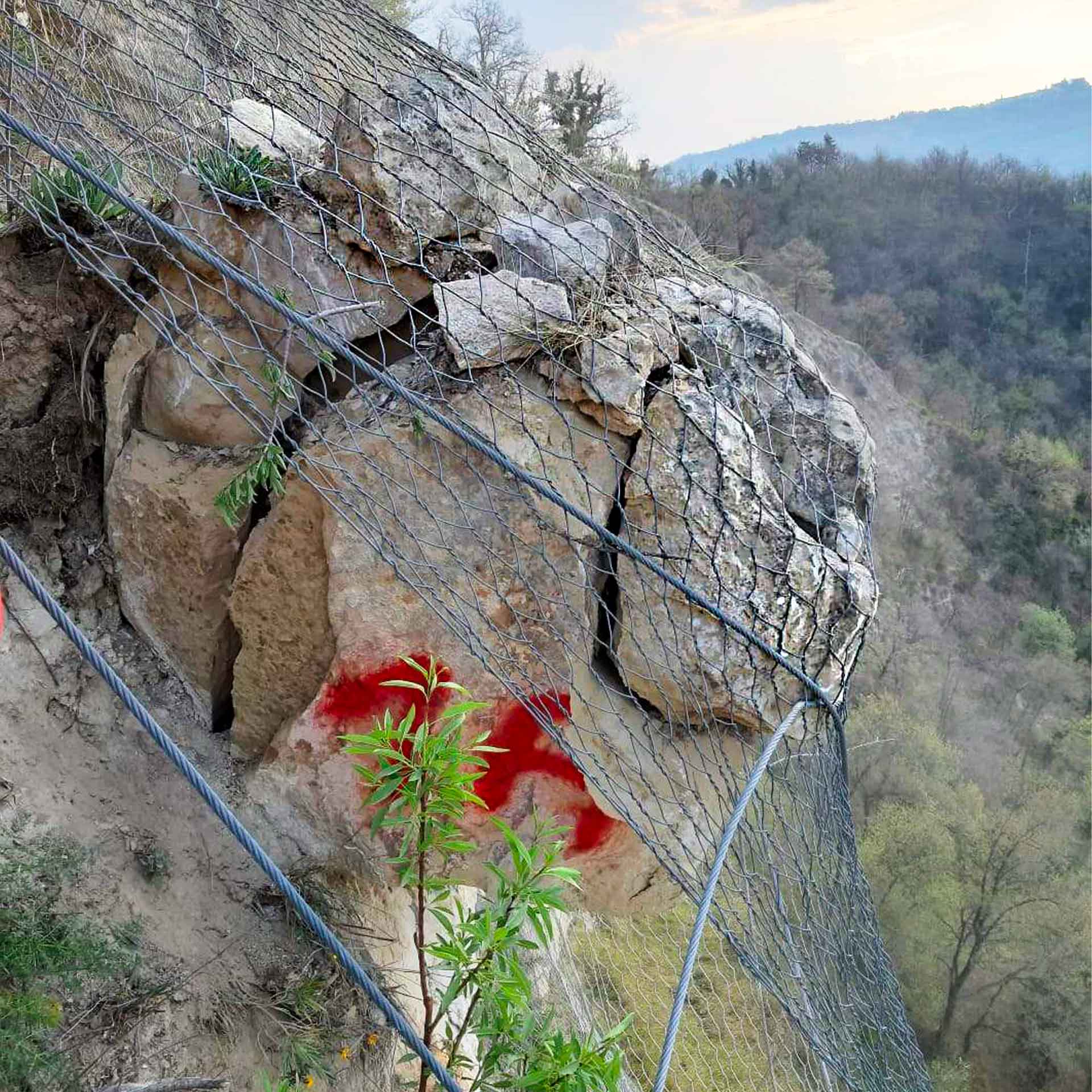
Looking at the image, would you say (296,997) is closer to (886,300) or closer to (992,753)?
(992,753)

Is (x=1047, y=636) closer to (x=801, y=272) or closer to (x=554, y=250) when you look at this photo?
(x=801, y=272)

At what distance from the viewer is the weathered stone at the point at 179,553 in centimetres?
203

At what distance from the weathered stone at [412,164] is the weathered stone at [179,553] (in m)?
0.64

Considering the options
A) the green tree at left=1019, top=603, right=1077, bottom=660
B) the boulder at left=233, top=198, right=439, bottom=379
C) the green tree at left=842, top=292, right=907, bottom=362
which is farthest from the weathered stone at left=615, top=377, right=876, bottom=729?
the green tree at left=842, top=292, right=907, bottom=362

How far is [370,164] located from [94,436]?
37.9 inches

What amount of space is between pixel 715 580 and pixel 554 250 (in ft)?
2.71

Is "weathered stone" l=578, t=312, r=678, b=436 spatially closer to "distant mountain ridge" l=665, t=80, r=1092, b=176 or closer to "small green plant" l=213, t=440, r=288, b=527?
"small green plant" l=213, t=440, r=288, b=527

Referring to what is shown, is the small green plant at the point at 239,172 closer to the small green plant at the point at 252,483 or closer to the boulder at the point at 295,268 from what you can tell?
the boulder at the point at 295,268

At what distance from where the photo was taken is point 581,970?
355cm

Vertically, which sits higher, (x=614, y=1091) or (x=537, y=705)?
(x=537, y=705)

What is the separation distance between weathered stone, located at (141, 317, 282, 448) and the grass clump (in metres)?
0.95

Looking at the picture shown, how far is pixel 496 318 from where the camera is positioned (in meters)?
1.83

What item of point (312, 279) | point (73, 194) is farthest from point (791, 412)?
point (73, 194)

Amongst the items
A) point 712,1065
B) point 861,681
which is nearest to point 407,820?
point 712,1065
